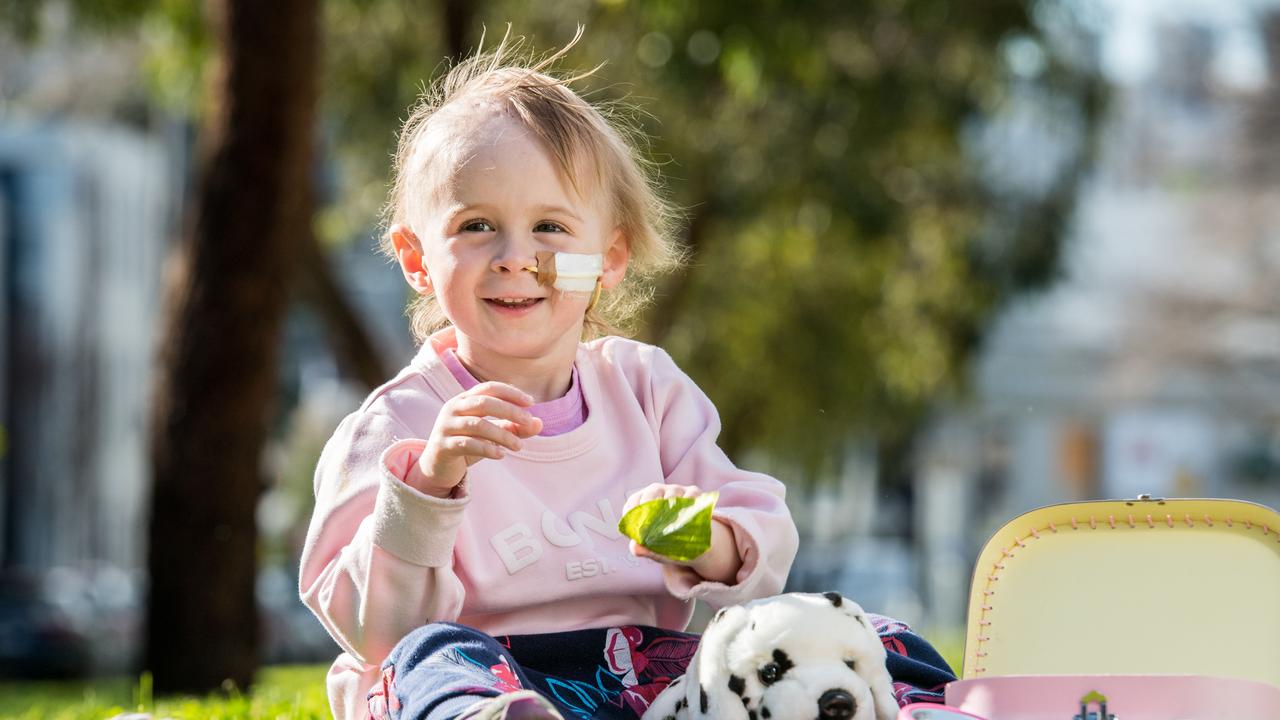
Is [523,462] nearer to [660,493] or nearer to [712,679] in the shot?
[660,493]

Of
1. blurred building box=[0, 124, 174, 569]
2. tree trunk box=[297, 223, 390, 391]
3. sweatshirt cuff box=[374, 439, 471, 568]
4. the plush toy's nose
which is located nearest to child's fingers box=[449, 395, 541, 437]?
sweatshirt cuff box=[374, 439, 471, 568]

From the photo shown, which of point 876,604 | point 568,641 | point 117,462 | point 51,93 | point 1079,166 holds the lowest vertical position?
point 876,604

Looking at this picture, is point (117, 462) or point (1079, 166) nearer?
point (1079, 166)

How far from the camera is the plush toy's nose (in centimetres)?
196

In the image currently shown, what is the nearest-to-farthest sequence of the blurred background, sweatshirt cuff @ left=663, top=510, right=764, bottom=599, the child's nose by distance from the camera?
sweatshirt cuff @ left=663, top=510, right=764, bottom=599, the child's nose, the blurred background

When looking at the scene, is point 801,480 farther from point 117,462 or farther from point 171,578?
point 171,578

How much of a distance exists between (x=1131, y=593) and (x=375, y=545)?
1.12 meters

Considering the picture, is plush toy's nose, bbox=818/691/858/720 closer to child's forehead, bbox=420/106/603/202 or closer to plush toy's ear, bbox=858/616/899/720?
plush toy's ear, bbox=858/616/899/720

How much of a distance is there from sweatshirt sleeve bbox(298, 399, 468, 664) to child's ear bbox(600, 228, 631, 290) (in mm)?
506

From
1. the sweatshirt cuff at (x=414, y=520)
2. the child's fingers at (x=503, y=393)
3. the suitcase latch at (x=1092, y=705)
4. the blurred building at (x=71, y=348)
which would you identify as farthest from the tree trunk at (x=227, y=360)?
the blurred building at (x=71, y=348)

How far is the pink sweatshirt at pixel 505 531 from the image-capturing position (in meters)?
2.31

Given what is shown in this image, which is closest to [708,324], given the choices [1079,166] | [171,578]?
[1079,166]

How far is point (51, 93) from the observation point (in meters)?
22.5

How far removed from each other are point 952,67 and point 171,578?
7.66 meters
